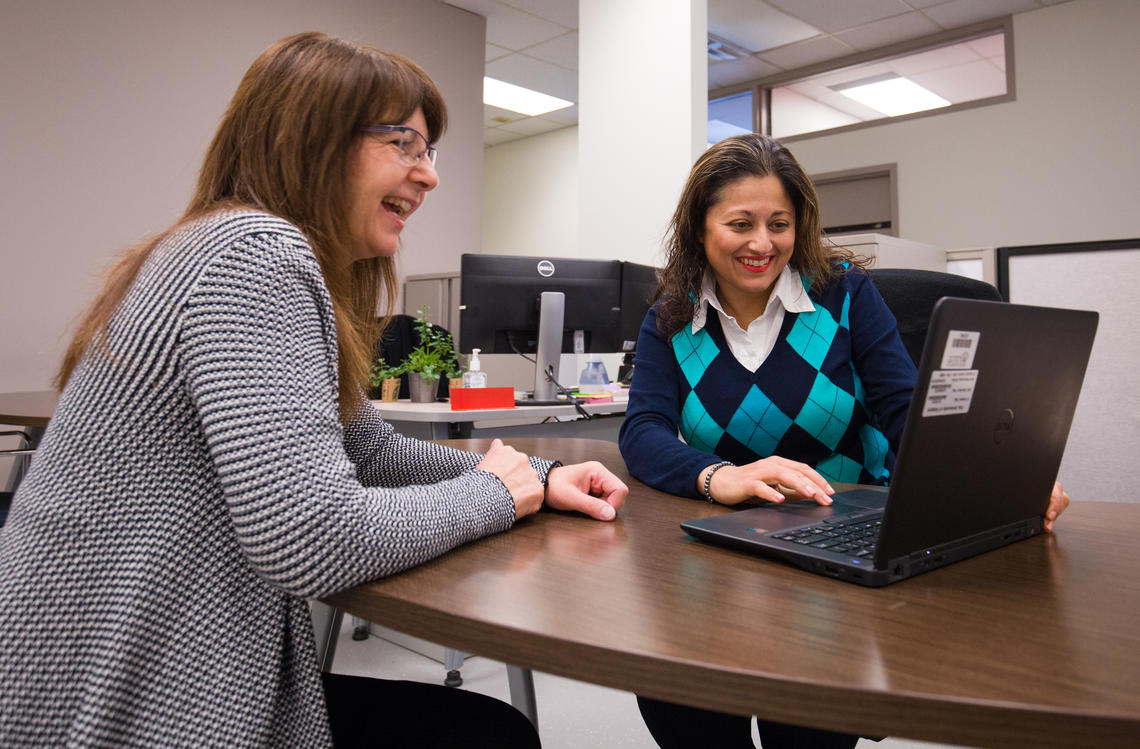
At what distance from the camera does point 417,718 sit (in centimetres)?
88

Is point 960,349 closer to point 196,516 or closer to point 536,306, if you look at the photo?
point 196,516

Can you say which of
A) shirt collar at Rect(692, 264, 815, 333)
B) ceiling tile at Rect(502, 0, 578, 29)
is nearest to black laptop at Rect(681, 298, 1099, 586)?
shirt collar at Rect(692, 264, 815, 333)

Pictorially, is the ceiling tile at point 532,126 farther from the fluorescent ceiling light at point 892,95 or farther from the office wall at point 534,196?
the fluorescent ceiling light at point 892,95

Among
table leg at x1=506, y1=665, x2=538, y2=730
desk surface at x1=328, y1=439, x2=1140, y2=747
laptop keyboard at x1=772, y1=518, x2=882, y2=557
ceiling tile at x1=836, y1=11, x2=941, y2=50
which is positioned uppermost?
ceiling tile at x1=836, y1=11, x2=941, y2=50

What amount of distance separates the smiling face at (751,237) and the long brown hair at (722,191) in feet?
0.06

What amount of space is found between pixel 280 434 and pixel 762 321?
95cm

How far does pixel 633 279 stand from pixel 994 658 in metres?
2.51

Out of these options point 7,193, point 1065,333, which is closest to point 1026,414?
point 1065,333

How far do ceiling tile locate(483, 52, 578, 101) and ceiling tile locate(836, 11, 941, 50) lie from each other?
208 centimetres

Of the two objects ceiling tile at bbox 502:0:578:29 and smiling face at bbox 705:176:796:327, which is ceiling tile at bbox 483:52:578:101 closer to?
ceiling tile at bbox 502:0:578:29

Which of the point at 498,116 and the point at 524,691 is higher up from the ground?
the point at 498,116

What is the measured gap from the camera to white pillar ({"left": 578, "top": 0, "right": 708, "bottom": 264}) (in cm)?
394

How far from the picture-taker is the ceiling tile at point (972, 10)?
5062 mm

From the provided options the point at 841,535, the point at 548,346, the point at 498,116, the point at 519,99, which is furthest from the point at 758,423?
the point at 498,116
